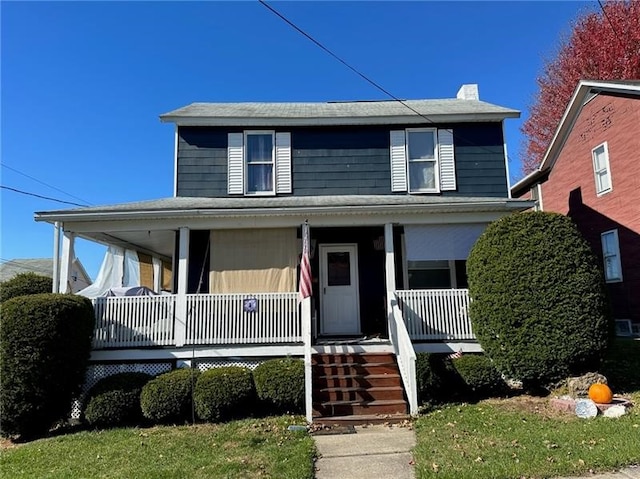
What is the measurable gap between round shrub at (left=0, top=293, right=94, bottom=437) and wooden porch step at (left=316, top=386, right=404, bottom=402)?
4281 mm

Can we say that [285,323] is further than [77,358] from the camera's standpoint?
A: Yes

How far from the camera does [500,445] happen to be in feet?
19.1

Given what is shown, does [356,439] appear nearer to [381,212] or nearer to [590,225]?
[381,212]

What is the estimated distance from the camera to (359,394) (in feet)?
26.7

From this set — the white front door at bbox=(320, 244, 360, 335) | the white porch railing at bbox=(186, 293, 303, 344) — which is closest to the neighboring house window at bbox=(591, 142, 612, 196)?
the white front door at bbox=(320, 244, 360, 335)

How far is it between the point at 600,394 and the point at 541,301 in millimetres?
A: 1556

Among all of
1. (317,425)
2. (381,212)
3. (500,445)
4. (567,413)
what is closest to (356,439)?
(317,425)

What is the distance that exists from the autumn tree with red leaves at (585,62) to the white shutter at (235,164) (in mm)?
14449

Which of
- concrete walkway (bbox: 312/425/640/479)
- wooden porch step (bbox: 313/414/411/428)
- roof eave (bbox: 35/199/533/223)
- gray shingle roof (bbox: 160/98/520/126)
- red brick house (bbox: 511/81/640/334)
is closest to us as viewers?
concrete walkway (bbox: 312/425/640/479)

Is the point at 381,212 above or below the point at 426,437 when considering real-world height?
above

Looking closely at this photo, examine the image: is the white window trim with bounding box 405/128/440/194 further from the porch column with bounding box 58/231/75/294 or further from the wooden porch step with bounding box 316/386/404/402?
the porch column with bounding box 58/231/75/294

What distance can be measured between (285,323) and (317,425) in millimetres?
2420

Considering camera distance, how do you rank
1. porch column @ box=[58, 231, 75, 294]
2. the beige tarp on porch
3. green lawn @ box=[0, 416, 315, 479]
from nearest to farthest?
green lawn @ box=[0, 416, 315, 479]
porch column @ box=[58, 231, 75, 294]
the beige tarp on porch

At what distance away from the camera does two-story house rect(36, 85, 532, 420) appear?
9312 millimetres
